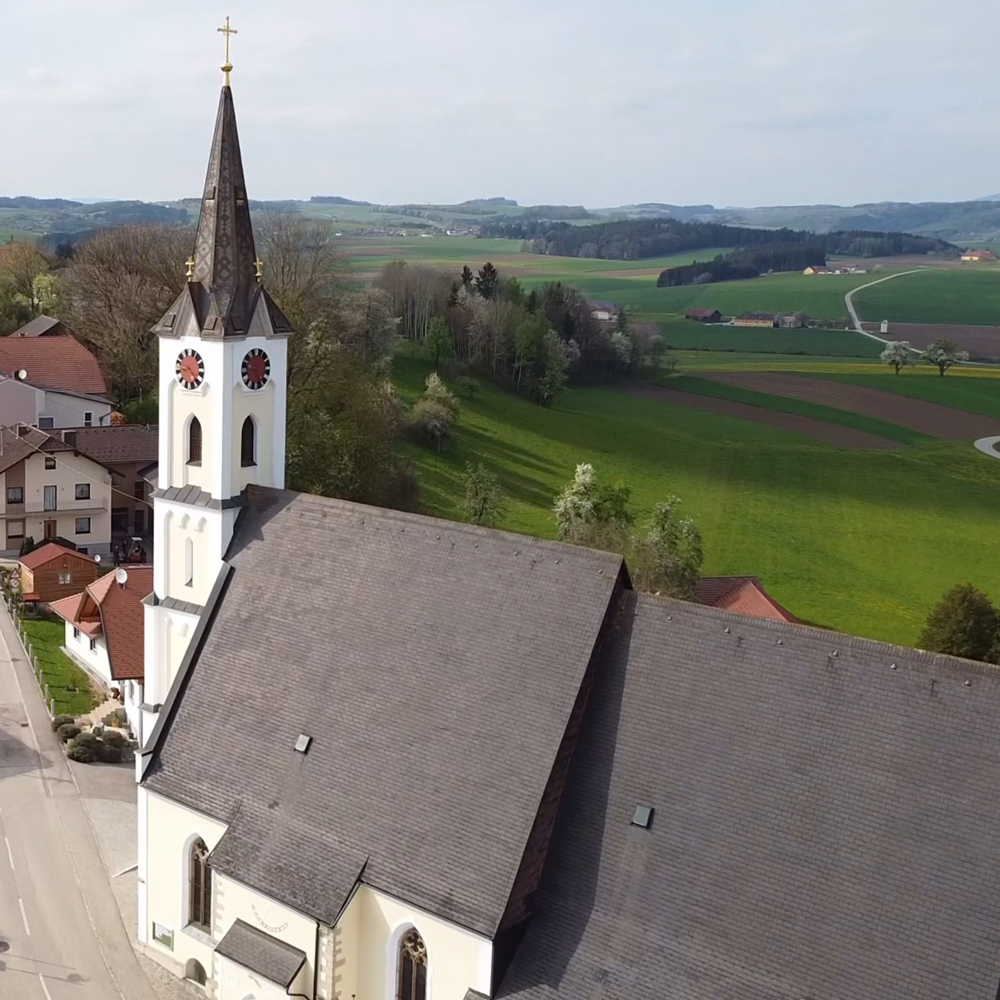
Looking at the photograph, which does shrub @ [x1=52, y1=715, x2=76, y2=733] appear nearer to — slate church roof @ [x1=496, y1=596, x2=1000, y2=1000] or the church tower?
the church tower

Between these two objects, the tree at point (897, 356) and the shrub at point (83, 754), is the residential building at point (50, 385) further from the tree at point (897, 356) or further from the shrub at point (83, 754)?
the tree at point (897, 356)

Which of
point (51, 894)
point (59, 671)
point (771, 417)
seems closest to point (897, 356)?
point (771, 417)

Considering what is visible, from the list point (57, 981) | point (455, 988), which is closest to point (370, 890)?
point (455, 988)

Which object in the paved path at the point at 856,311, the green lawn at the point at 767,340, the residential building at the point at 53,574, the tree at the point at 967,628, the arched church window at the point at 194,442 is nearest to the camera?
the arched church window at the point at 194,442

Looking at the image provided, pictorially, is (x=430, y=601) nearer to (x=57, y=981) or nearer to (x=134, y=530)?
(x=57, y=981)

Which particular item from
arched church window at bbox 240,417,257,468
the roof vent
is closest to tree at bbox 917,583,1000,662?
the roof vent

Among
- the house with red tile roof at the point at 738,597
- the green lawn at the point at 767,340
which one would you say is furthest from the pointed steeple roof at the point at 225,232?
the green lawn at the point at 767,340

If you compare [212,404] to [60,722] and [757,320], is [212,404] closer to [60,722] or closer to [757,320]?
[60,722]
